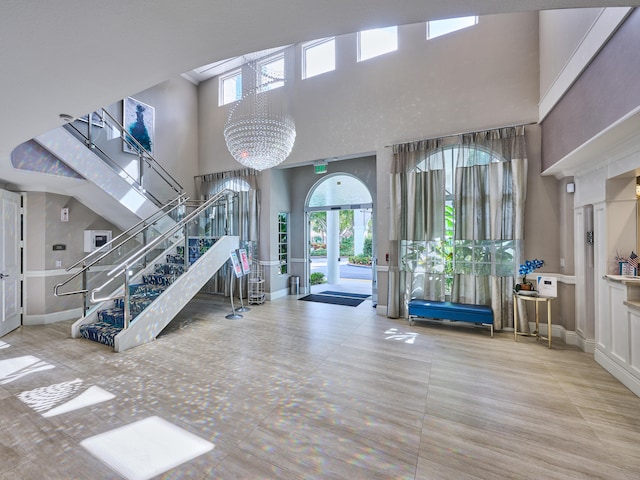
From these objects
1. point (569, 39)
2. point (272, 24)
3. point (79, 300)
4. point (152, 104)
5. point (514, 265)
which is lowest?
point (79, 300)

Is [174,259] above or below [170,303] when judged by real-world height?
above

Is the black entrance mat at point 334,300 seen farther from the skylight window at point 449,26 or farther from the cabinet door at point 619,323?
the skylight window at point 449,26

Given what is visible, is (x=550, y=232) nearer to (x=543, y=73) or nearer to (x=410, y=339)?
(x=543, y=73)

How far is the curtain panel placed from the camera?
4668 millimetres

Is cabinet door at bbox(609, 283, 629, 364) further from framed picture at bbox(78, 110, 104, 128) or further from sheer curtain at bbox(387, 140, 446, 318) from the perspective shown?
framed picture at bbox(78, 110, 104, 128)

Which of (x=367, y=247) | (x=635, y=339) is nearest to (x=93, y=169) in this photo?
(x=635, y=339)

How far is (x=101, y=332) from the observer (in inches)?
167

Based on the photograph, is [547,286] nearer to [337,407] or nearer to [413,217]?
[413,217]

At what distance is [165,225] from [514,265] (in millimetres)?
7459

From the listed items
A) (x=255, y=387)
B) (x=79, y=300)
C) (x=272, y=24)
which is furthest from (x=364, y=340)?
(x=79, y=300)

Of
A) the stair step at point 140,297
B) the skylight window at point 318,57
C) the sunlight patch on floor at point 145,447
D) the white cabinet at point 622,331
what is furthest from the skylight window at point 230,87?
the white cabinet at point 622,331

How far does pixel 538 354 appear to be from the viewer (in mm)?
3830

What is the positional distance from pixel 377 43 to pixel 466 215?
414 centimetres

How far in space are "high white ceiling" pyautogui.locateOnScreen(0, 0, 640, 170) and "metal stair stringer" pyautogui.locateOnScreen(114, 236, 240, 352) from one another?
125 inches
